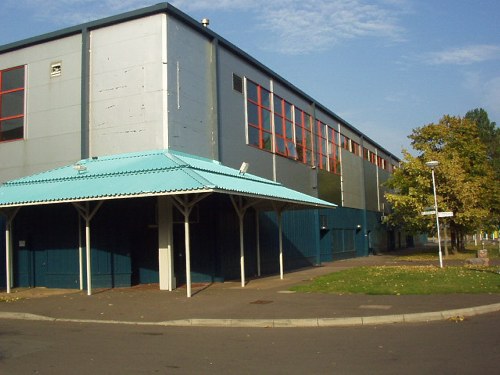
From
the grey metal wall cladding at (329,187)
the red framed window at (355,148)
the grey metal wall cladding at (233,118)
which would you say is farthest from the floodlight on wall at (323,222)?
the red framed window at (355,148)

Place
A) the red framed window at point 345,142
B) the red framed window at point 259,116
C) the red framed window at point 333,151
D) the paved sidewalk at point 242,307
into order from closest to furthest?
the paved sidewalk at point 242,307, the red framed window at point 259,116, the red framed window at point 333,151, the red framed window at point 345,142

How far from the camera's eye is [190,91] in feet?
71.5

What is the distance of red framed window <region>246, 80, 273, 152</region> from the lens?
1052 inches

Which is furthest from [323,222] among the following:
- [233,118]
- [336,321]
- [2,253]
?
[336,321]

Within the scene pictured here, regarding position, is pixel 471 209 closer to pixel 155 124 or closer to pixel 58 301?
pixel 155 124

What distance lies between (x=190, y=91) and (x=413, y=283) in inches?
441

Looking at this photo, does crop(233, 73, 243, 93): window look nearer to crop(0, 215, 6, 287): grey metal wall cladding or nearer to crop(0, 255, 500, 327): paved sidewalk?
crop(0, 255, 500, 327): paved sidewalk

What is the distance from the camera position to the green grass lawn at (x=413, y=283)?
1611 cm

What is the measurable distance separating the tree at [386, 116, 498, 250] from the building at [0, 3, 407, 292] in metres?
13.7

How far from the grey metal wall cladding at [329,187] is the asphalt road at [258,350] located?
990 inches

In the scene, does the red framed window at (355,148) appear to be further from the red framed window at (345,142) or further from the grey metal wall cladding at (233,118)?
the grey metal wall cladding at (233,118)

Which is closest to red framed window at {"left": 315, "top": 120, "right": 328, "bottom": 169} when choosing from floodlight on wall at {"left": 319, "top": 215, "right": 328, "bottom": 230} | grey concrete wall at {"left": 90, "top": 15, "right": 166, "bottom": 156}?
floodlight on wall at {"left": 319, "top": 215, "right": 328, "bottom": 230}

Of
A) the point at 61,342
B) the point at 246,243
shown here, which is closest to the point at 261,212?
the point at 246,243

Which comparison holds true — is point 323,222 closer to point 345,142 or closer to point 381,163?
point 345,142
